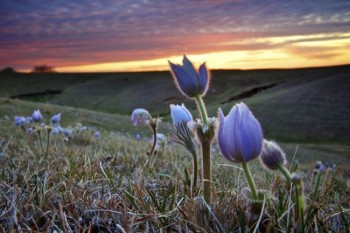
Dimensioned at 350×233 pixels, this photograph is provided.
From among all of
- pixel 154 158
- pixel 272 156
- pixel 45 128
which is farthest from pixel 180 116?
pixel 45 128

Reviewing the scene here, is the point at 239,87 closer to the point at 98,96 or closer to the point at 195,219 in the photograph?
the point at 98,96

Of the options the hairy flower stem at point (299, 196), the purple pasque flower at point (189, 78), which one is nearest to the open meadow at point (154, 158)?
the hairy flower stem at point (299, 196)

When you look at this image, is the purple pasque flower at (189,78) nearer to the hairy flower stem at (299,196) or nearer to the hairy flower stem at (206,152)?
the hairy flower stem at (206,152)

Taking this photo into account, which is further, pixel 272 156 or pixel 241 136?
pixel 272 156

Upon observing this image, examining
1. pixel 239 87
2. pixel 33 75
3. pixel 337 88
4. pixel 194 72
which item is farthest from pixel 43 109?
pixel 33 75

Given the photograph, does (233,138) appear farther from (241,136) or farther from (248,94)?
(248,94)

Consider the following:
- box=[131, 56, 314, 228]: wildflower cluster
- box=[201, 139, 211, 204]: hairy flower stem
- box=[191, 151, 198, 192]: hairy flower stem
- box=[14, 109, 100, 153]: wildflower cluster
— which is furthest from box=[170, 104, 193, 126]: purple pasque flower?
box=[14, 109, 100, 153]: wildflower cluster

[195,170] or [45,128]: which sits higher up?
[195,170]
